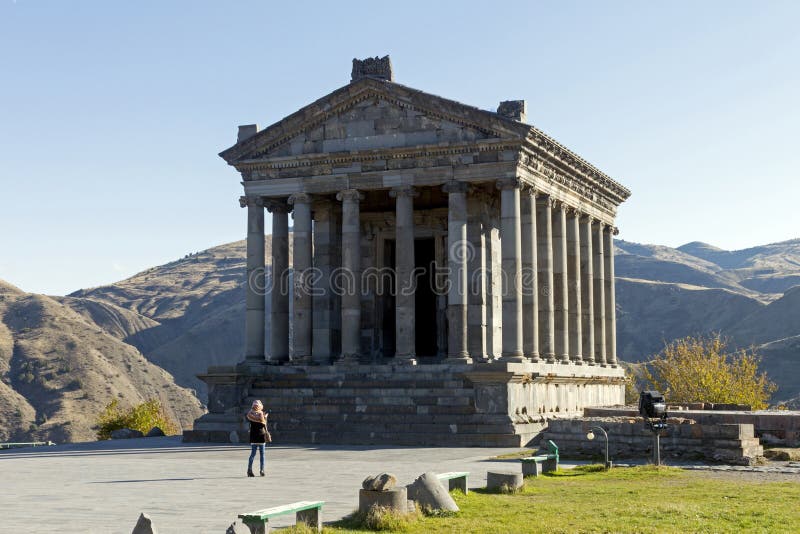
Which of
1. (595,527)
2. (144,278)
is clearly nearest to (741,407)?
(595,527)

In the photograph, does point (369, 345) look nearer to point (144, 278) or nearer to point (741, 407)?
point (741, 407)

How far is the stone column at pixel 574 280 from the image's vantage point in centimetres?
4047

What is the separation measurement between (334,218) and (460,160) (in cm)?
674

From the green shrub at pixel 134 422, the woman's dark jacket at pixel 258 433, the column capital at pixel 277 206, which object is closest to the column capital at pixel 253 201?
the column capital at pixel 277 206

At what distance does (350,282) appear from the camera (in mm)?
34250

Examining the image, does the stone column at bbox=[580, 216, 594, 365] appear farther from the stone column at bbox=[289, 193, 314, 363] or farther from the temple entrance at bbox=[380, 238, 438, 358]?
the stone column at bbox=[289, 193, 314, 363]

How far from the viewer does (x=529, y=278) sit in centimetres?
3388

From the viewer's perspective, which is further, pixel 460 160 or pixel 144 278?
pixel 144 278

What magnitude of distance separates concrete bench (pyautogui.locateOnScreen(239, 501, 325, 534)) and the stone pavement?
103 cm

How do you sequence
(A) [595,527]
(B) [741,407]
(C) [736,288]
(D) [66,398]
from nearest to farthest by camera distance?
(A) [595,527] → (B) [741,407] → (D) [66,398] → (C) [736,288]

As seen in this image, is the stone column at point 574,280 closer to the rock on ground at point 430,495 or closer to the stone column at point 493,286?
the stone column at point 493,286

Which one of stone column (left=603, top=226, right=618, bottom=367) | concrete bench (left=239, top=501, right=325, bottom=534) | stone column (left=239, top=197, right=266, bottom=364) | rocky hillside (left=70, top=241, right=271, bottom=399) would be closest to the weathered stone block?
concrete bench (left=239, top=501, right=325, bottom=534)

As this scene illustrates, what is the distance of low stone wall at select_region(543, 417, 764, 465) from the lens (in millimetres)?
21297

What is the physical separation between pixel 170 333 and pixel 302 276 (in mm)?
121081
